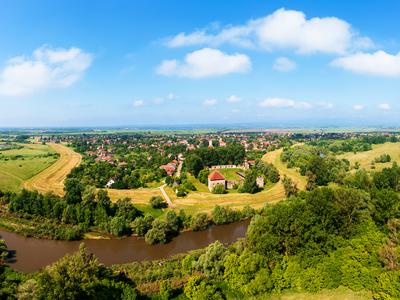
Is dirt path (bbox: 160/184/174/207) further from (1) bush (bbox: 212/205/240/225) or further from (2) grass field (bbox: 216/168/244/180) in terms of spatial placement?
(2) grass field (bbox: 216/168/244/180)

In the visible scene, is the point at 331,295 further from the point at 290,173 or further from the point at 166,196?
the point at 290,173

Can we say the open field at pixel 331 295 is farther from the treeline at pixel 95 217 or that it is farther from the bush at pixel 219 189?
the bush at pixel 219 189

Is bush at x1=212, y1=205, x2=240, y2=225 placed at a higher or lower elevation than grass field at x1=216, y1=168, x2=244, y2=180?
lower

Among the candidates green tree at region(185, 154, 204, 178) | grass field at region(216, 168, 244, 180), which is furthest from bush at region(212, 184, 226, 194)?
green tree at region(185, 154, 204, 178)

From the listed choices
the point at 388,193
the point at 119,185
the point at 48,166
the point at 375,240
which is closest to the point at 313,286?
the point at 375,240

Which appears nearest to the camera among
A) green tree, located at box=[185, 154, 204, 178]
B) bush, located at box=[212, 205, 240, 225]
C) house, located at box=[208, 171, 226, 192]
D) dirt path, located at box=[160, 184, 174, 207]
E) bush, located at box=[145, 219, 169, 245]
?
bush, located at box=[145, 219, 169, 245]

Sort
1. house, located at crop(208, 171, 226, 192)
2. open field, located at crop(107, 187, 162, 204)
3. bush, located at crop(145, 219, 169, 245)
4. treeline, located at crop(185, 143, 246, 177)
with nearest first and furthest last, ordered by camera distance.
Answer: bush, located at crop(145, 219, 169, 245), open field, located at crop(107, 187, 162, 204), house, located at crop(208, 171, 226, 192), treeline, located at crop(185, 143, 246, 177)

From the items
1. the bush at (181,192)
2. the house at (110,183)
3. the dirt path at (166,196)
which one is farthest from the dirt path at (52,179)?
the bush at (181,192)

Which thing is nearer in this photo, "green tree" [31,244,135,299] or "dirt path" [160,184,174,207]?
"green tree" [31,244,135,299]

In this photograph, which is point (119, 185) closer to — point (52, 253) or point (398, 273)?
point (52, 253)
